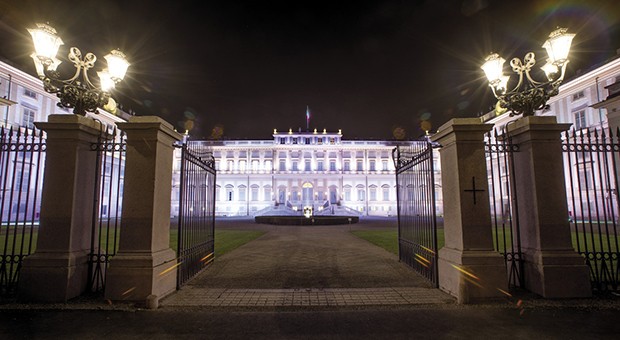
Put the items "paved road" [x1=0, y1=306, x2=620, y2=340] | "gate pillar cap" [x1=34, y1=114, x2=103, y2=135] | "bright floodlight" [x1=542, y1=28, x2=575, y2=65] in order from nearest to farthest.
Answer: "paved road" [x1=0, y1=306, x2=620, y2=340] < "gate pillar cap" [x1=34, y1=114, x2=103, y2=135] < "bright floodlight" [x1=542, y1=28, x2=575, y2=65]

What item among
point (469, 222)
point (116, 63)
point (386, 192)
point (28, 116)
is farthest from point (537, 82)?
point (386, 192)

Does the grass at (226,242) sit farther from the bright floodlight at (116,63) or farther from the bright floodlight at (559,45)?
the bright floodlight at (559,45)

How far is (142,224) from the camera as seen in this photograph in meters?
4.89

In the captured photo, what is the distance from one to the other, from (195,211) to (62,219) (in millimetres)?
2265

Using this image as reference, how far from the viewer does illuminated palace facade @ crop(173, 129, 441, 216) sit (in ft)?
185

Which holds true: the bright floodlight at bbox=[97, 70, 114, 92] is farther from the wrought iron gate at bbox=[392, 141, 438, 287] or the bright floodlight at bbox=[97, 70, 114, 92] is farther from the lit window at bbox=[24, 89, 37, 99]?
the lit window at bbox=[24, 89, 37, 99]

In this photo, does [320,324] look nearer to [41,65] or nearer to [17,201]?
[41,65]

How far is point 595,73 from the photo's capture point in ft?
95.5

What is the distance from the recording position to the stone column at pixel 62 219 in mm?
4785

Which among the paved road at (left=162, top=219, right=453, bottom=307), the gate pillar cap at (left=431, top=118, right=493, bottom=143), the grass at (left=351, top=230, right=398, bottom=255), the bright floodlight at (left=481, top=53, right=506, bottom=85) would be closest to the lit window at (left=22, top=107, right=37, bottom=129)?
the paved road at (left=162, top=219, right=453, bottom=307)

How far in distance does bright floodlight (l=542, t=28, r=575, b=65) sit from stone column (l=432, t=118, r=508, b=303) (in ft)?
8.24

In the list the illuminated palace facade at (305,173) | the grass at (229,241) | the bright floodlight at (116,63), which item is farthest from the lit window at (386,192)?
the bright floodlight at (116,63)

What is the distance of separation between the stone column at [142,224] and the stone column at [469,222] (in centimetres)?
443

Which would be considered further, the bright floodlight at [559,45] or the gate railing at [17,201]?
the bright floodlight at [559,45]
